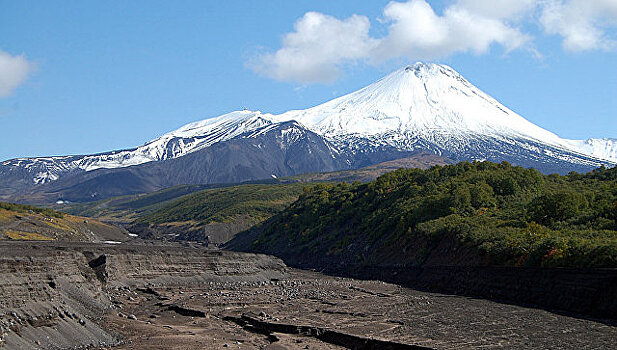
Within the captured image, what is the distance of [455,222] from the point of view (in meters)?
59.5

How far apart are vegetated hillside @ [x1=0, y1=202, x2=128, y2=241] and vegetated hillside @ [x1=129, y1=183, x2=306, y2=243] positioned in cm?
2166

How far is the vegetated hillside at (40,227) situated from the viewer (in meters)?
75.2

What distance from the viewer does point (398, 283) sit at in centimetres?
5769

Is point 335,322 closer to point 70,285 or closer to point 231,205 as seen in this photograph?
point 70,285

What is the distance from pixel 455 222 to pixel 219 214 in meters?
84.2

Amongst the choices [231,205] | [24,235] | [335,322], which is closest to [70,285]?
[335,322]

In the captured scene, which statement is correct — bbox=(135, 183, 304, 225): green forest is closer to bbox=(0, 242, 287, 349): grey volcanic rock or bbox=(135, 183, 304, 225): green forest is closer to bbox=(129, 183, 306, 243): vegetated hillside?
bbox=(129, 183, 306, 243): vegetated hillside

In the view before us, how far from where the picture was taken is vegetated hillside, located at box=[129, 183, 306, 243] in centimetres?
12650

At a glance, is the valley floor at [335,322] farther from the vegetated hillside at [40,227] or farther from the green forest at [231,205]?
the green forest at [231,205]

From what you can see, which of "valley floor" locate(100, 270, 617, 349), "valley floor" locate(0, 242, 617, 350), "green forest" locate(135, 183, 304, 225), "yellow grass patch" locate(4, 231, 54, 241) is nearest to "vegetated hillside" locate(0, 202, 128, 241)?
"yellow grass patch" locate(4, 231, 54, 241)

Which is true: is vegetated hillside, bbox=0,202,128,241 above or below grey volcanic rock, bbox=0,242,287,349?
above

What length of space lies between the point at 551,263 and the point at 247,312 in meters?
18.6

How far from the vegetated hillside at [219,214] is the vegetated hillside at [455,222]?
59.0 ft

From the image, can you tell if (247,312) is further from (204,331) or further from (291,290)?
(291,290)
